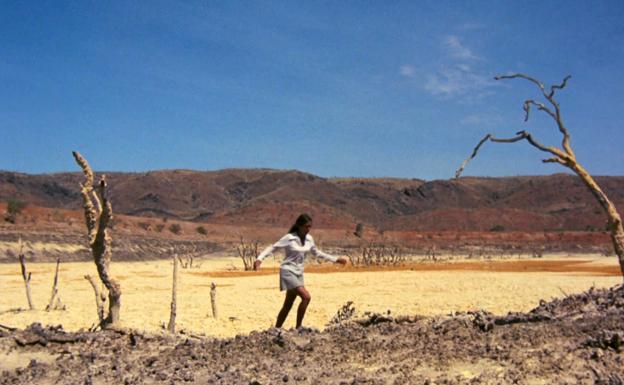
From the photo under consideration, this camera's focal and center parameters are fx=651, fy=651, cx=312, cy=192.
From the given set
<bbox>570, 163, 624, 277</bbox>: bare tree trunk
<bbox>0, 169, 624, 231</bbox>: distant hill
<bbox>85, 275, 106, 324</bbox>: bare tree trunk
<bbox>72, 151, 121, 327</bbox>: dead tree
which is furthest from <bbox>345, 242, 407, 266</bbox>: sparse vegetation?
<bbox>0, 169, 624, 231</bbox>: distant hill

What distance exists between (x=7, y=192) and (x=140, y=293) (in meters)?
82.9

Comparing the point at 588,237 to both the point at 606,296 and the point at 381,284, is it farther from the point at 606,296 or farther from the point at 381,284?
the point at 606,296

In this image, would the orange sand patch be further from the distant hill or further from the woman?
the distant hill

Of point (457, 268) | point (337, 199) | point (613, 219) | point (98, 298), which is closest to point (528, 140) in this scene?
point (613, 219)

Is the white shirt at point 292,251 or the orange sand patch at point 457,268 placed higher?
the white shirt at point 292,251

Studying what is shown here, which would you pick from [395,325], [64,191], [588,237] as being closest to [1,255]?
[395,325]

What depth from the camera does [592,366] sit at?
4938mm

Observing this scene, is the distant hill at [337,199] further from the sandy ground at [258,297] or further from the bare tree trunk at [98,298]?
the bare tree trunk at [98,298]

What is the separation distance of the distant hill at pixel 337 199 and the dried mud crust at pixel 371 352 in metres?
68.0

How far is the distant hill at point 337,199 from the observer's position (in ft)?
277

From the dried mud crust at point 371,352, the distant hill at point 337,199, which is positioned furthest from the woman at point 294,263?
the distant hill at point 337,199

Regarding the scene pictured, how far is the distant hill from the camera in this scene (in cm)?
8444

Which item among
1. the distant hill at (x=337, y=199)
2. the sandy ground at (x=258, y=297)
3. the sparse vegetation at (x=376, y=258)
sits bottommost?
the sandy ground at (x=258, y=297)

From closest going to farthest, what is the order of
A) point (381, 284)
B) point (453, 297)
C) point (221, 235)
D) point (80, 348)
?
point (80, 348) < point (453, 297) < point (381, 284) < point (221, 235)
